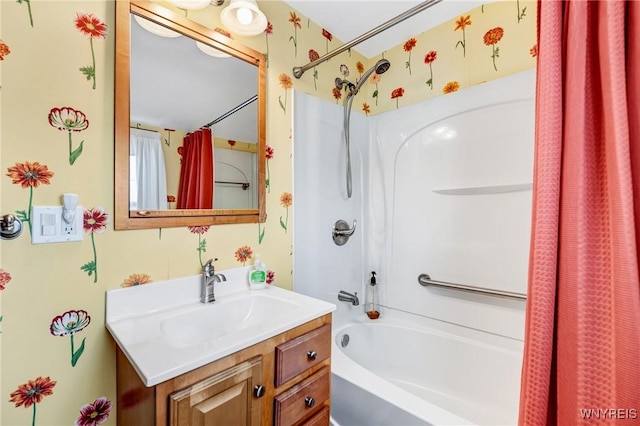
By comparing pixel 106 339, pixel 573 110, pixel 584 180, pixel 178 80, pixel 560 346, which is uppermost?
pixel 178 80

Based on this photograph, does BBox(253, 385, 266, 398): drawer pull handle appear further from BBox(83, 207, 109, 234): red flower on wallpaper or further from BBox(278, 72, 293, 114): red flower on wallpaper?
BBox(278, 72, 293, 114): red flower on wallpaper

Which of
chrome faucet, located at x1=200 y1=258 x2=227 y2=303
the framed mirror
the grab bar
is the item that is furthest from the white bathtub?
the framed mirror

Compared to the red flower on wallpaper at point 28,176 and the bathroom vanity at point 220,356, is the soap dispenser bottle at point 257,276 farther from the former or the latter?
the red flower on wallpaper at point 28,176

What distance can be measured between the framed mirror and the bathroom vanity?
309mm

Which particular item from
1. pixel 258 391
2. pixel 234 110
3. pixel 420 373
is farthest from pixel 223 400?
pixel 420 373

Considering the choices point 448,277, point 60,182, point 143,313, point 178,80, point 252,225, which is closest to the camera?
point 60,182

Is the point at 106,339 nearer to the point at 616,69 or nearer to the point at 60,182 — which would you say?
the point at 60,182

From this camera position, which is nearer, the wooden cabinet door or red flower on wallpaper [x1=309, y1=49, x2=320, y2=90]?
the wooden cabinet door

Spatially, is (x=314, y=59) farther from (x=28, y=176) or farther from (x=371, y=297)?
(x=371, y=297)

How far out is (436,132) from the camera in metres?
1.78

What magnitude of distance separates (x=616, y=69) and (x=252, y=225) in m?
1.29

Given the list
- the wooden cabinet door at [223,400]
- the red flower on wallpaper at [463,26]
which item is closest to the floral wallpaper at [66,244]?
the wooden cabinet door at [223,400]

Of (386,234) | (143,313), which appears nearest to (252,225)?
(143,313)

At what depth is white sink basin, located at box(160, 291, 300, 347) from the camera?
3.30ft
